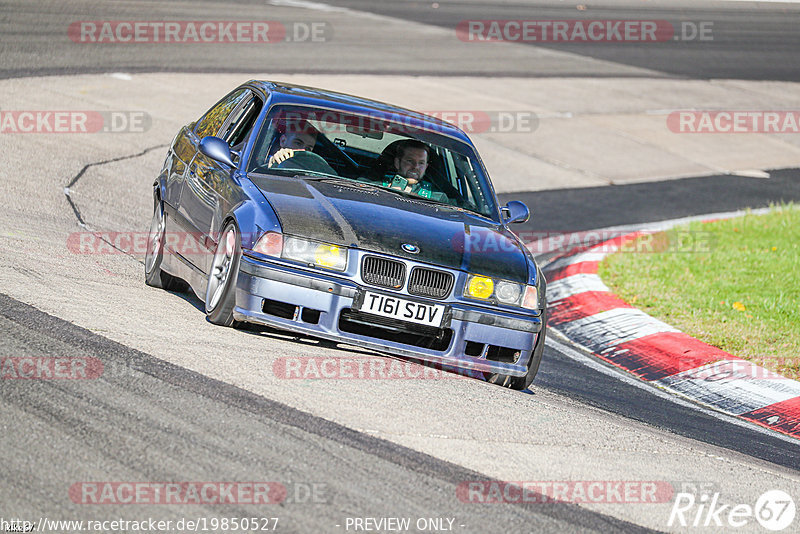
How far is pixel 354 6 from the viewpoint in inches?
1152

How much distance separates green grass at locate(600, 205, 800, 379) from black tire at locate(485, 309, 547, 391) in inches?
101

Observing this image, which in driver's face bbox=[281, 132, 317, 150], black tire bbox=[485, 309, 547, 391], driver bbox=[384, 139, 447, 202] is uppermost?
driver's face bbox=[281, 132, 317, 150]

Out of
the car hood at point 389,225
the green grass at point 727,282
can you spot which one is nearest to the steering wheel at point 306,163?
the car hood at point 389,225

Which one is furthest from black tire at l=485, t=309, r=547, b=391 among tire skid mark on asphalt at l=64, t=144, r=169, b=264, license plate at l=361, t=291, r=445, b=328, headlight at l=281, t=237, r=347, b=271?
tire skid mark on asphalt at l=64, t=144, r=169, b=264

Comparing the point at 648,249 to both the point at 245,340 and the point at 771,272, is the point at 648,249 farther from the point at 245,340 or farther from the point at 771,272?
the point at 245,340

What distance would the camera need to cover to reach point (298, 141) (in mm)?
7660

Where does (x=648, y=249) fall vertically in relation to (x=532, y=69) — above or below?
below

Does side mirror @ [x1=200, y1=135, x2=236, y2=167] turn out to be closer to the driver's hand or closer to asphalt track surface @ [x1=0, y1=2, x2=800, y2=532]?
the driver's hand

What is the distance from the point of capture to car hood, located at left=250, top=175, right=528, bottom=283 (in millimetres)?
6508

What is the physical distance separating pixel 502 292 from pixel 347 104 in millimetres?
2008

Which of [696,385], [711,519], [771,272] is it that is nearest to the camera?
[711,519]

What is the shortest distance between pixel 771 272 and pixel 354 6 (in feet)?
64.4

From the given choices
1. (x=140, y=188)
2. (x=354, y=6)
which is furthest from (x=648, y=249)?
(x=354, y=6)

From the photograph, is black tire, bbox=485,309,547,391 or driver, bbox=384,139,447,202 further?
driver, bbox=384,139,447,202
